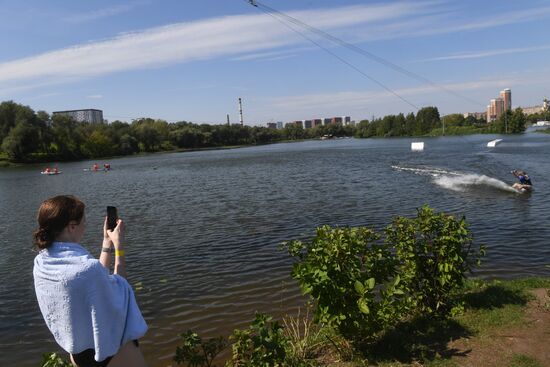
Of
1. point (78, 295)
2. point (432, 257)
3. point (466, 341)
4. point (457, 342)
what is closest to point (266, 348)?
point (78, 295)

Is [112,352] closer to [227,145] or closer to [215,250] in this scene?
[215,250]

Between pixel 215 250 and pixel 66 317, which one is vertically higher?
pixel 66 317

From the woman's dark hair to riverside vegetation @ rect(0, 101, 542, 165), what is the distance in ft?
356

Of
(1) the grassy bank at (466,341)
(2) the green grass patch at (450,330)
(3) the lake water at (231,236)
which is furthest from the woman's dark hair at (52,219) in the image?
(3) the lake water at (231,236)

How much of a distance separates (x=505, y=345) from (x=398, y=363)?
1531 mm

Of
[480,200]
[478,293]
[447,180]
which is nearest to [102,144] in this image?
[447,180]

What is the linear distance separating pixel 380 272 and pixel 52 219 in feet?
14.1

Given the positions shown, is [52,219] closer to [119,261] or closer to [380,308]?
[119,261]

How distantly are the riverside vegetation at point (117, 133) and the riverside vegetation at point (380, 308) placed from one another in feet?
352

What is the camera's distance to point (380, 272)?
6172 millimetres

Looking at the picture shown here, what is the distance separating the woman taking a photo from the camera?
3188 millimetres

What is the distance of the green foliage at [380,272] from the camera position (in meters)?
5.53

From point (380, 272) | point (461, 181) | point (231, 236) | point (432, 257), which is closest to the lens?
point (380, 272)

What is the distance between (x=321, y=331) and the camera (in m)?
6.55
